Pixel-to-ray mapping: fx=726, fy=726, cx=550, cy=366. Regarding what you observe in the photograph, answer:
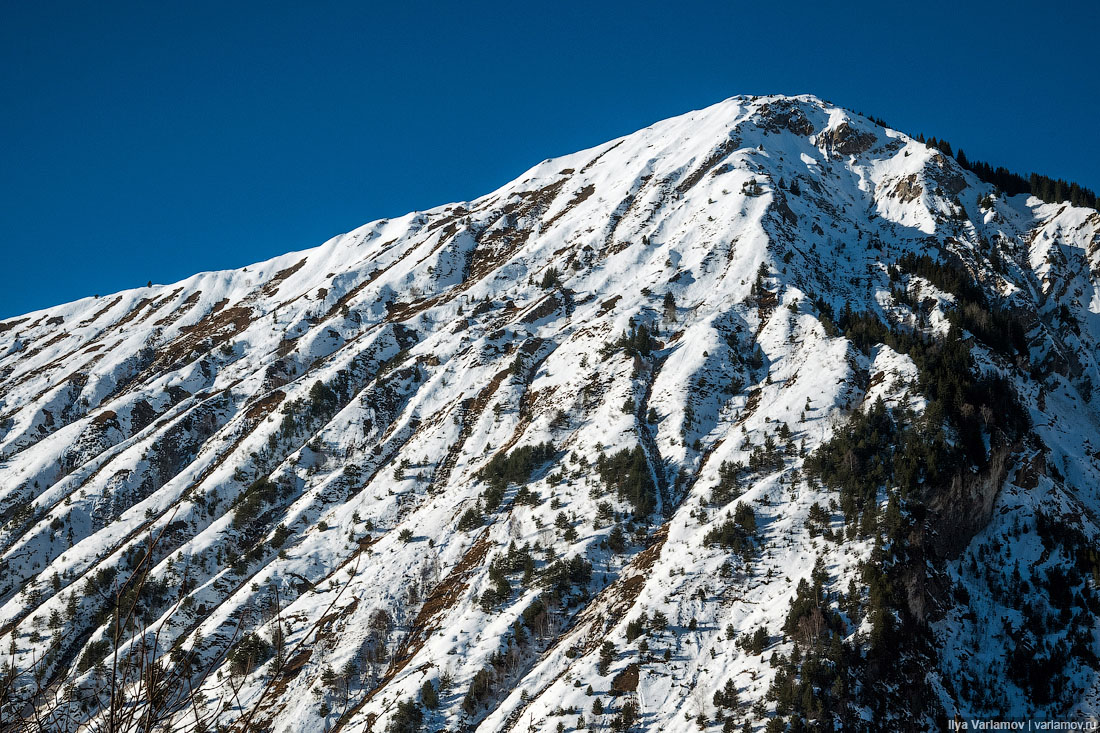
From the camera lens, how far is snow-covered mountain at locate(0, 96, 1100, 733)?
47.5 metres

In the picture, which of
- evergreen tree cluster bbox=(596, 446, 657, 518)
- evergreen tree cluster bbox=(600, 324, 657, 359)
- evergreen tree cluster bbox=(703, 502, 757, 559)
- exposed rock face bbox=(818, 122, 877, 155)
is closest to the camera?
evergreen tree cluster bbox=(703, 502, 757, 559)

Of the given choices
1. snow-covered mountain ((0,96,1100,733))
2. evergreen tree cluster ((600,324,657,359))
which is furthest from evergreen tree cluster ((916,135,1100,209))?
evergreen tree cluster ((600,324,657,359))

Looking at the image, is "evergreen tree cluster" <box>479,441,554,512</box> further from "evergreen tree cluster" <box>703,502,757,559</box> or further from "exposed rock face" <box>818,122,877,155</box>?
"exposed rock face" <box>818,122,877,155</box>

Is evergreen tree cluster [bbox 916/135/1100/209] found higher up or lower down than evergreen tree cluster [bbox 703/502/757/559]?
higher up

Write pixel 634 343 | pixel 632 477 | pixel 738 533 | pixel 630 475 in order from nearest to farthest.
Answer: pixel 738 533 → pixel 632 477 → pixel 630 475 → pixel 634 343

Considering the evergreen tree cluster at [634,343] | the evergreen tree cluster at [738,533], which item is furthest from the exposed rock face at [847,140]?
the evergreen tree cluster at [738,533]

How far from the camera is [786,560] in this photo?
174ft

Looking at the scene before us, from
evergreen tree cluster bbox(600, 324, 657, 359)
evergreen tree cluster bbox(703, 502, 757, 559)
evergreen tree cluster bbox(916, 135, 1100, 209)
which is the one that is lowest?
evergreen tree cluster bbox(703, 502, 757, 559)

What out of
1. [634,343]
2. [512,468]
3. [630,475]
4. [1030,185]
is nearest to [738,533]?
[630,475]

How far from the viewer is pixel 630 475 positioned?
6538 cm

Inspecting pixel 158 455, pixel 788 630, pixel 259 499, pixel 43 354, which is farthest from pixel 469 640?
pixel 43 354

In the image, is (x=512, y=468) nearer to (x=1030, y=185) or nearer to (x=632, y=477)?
(x=632, y=477)

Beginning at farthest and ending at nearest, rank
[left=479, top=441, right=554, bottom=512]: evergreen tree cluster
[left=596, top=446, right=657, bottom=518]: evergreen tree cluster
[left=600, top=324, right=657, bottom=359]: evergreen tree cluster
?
[left=600, top=324, right=657, bottom=359]: evergreen tree cluster < [left=479, top=441, right=554, bottom=512]: evergreen tree cluster < [left=596, top=446, right=657, bottom=518]: evergreen tree cluster

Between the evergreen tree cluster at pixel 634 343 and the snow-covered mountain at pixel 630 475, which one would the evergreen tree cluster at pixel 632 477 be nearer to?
the snow-covered mountain at pixel 630 475
